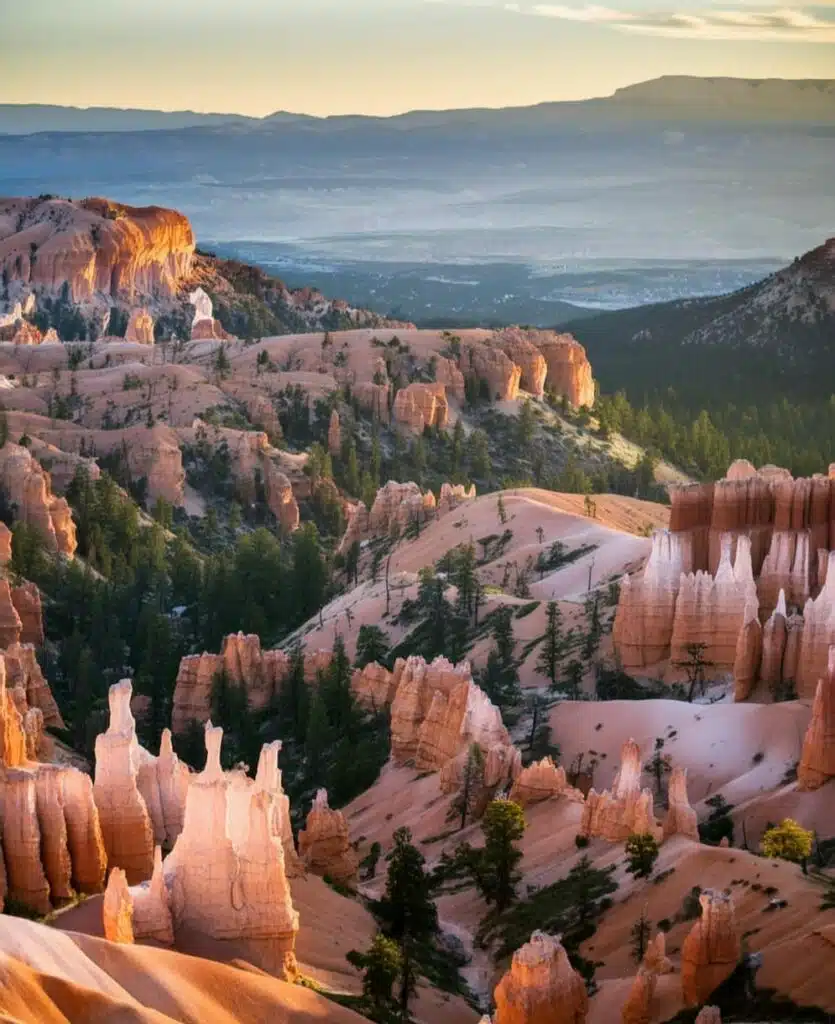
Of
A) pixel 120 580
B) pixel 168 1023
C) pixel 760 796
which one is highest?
pixel 168 1023

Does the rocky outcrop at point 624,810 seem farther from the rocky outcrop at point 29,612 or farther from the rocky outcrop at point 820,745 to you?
the rocky outcrop at point 29,612

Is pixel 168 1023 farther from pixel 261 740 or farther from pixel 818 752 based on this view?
pixel 261 740

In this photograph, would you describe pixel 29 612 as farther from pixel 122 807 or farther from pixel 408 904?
pixel 122 807

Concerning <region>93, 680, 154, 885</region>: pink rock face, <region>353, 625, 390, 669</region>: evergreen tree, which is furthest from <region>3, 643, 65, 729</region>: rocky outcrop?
<region>93, 680, 154, 885</region>: pink rock face

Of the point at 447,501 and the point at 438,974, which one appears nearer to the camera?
the point at 438,974

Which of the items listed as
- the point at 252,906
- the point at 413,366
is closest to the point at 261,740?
the point at 252,906

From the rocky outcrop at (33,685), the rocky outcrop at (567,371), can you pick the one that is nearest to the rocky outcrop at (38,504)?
the rocky outcrop at (33,685)
